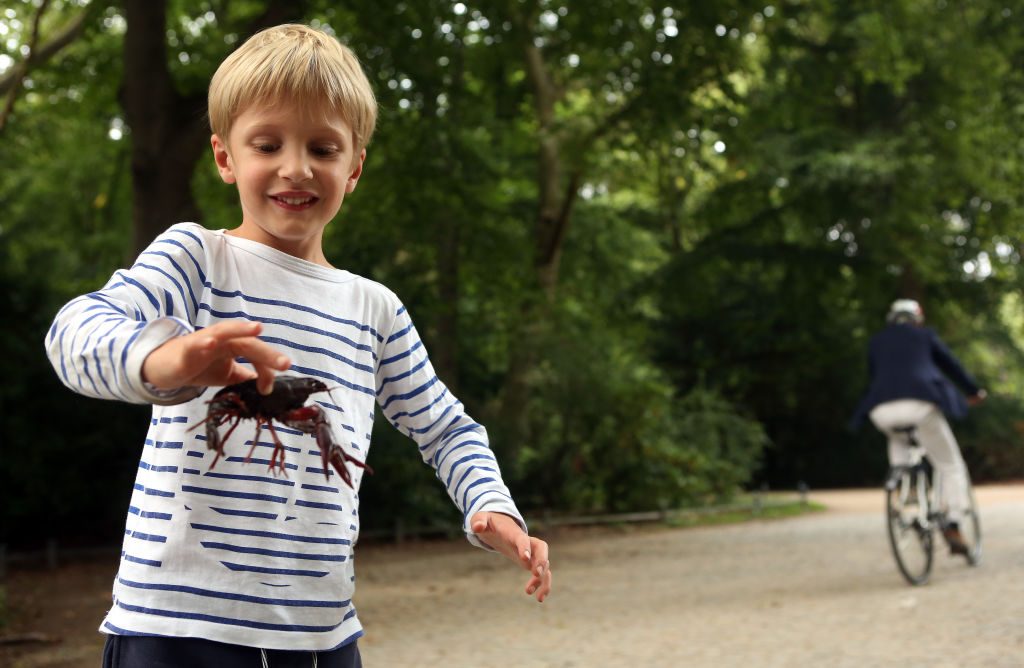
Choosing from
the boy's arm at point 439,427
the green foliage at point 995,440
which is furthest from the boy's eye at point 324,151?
the green foliage at point 995,440

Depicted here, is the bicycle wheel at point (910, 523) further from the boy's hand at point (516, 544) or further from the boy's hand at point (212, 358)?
the boy's hand at point (212, 358)

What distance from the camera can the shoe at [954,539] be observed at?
1089cm

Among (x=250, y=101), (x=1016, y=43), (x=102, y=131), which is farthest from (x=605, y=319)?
(x=250, y=101)

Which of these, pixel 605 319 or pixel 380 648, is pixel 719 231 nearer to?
pixel 605 319

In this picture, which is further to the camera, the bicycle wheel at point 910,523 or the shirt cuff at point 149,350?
the bicycle wheel at point 910,523

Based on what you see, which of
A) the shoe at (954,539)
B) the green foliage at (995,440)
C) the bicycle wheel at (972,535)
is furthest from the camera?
the green foliage at (995,440)

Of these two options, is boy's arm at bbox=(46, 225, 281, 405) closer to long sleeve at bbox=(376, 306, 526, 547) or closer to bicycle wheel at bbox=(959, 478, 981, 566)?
long sleeve at bbox=(376, 306, 526, 547)

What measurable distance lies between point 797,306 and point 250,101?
2719 centimetres

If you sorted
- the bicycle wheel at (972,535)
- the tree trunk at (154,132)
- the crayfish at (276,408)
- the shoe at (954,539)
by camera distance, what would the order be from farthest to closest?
1. the tree trunk at (154,132)
2. the bicycle wheel at (972,535)
3. the shoe at (954,539)
4. the crayfish at (276,408)

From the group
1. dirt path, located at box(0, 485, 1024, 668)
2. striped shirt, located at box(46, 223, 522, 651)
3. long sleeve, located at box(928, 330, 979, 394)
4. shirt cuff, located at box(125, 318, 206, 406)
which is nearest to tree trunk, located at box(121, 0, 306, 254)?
dirt path, located at box(0, 485, 1024, 668)

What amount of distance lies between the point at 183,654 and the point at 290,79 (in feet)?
3.05

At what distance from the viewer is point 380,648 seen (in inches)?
324

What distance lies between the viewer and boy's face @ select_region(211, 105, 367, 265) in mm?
2117

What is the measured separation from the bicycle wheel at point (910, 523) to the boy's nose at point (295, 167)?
866cm
